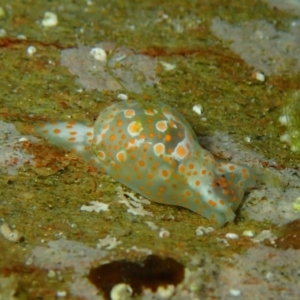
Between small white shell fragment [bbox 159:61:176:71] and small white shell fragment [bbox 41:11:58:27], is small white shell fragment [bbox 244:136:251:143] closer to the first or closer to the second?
small white shell fragment [bbox 159:61:176:71]

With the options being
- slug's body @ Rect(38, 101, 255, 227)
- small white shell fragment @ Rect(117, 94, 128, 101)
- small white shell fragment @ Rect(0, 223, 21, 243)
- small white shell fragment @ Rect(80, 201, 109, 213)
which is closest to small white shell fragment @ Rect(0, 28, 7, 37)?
small white shell fragment @ Rect(117, 94, 128, 101)

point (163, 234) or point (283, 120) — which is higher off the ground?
point (283, 120)

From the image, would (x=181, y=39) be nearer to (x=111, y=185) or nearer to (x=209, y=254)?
(x=111, y=185)

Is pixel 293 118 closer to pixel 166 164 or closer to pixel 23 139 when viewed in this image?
pixel 166 164

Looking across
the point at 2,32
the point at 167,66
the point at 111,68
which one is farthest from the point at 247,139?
the point at 2,32

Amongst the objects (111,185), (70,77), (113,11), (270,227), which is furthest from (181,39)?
(270,227)

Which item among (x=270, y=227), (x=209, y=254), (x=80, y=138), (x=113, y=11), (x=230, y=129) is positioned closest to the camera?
(x=209, y=254)
